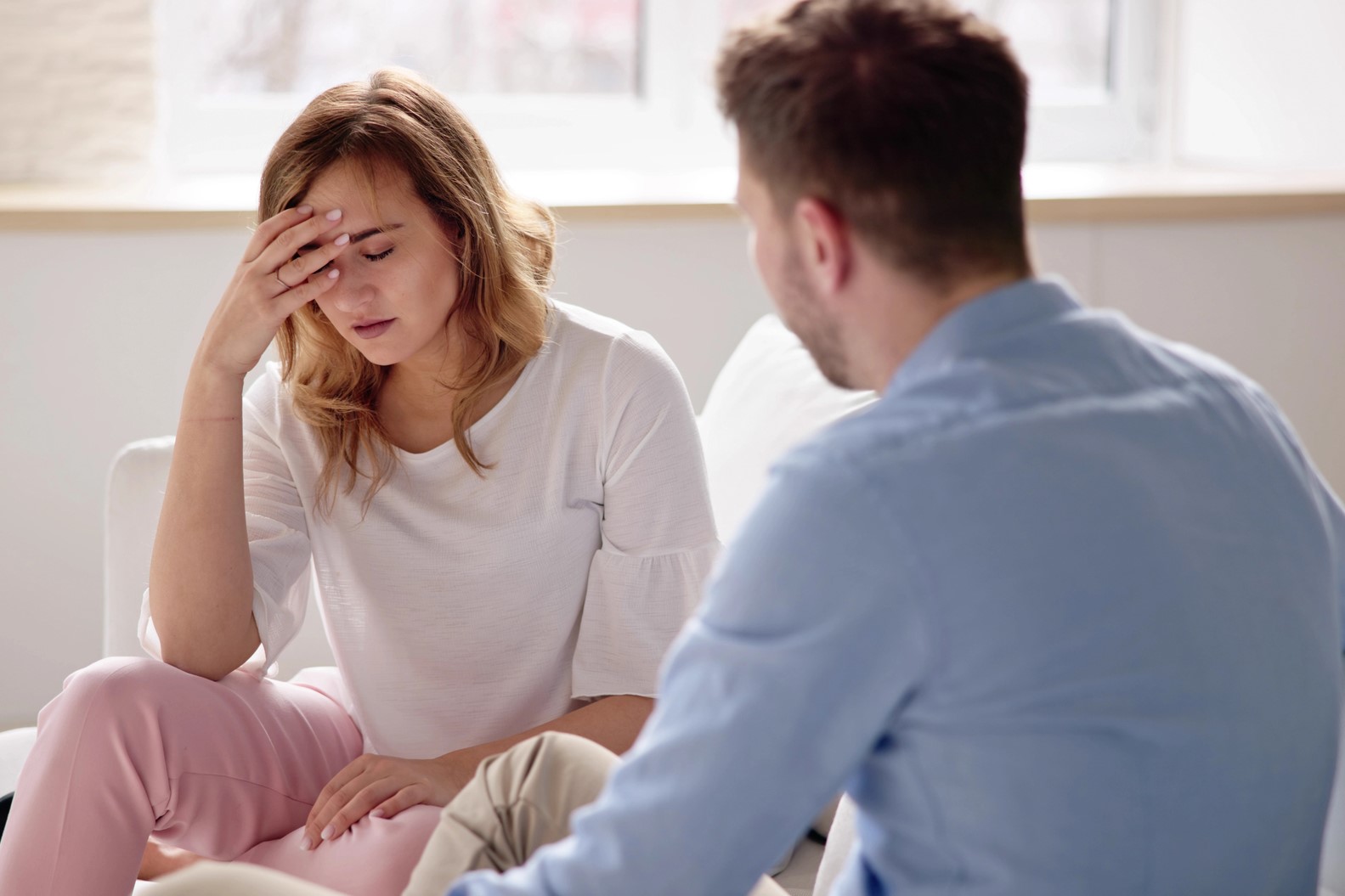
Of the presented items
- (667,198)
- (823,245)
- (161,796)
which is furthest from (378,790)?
(667,198)

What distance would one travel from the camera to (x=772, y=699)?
2.33ft

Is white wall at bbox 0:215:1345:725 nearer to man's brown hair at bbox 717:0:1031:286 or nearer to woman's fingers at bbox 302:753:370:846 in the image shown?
woman's fingers at bbox 302:753:370:846

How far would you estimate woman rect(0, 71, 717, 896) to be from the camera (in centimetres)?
139

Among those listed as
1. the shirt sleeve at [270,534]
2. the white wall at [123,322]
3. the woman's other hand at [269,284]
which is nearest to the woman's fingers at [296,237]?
the woman's other hand at [269,284]

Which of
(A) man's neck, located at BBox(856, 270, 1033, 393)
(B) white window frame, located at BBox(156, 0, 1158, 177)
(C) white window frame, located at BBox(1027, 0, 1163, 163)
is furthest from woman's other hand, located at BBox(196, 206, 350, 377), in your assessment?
(C) white window frame, located at BBox(1027, 0, 1163, 163)

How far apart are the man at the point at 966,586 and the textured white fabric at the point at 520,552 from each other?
626 millimetres

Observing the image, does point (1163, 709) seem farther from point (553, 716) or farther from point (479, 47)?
point (479, 47)

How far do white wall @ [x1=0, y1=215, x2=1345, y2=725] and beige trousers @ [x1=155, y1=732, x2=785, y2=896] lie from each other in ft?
4.89

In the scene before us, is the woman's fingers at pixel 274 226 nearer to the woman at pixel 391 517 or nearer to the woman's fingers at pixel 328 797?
the woman at pixel 391 517

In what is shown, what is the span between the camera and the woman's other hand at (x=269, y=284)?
4.66 ft

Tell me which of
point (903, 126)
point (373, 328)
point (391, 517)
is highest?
point (903, 126)

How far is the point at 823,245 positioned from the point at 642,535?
0.69 metres

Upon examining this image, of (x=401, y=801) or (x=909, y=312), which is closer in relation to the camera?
(x=909, y=312)

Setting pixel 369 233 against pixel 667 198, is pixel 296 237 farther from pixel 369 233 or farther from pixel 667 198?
pixel 667 198
